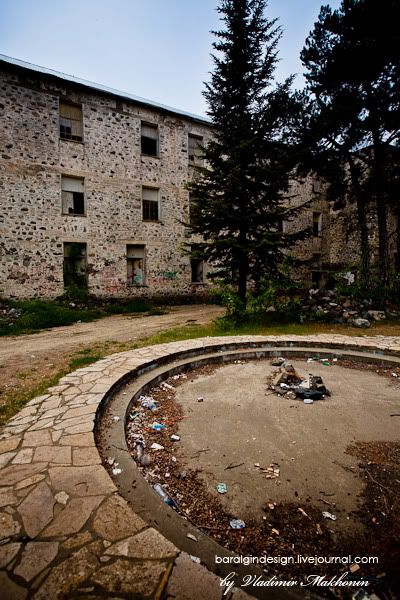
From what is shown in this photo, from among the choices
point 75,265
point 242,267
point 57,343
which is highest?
point 75,265

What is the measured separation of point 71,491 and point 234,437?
174 centimetres

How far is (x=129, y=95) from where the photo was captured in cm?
1380

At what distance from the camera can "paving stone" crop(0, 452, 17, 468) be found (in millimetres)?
2428

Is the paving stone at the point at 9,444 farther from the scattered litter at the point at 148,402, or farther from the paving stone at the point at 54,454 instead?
the scattered litter at the point at 148,402

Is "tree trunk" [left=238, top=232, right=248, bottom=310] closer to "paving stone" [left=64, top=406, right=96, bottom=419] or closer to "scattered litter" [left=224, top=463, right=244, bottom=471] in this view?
"paving stone" [left=64, top=406, right=96, bottom=419]

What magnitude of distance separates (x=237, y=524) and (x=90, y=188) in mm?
13660

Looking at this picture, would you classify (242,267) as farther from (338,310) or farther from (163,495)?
(163,495)

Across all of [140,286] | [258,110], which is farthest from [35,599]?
[140,286]

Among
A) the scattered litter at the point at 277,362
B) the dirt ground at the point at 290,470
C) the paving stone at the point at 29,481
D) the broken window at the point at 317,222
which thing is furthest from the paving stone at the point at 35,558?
the broken window at the point at 317,222

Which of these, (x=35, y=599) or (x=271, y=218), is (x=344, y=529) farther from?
(x=271, y=218)

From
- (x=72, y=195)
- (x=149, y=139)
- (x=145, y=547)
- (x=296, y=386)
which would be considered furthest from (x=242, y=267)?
(x=149, y=139)

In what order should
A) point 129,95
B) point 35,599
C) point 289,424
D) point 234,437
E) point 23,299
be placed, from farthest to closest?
point 129,95 < point 23,299 < point 289,424 < point 234,437 < point 35,599

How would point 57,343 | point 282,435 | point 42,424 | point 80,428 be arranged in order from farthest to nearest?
point 57,343 < point 282,435 < point 42,424 < point 80,428

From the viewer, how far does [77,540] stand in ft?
5.49
